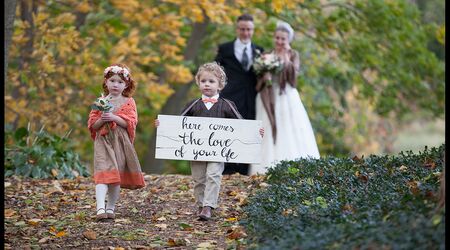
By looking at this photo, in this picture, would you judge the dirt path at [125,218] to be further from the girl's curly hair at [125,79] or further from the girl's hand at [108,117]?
the girl's curly hair at [125,79]

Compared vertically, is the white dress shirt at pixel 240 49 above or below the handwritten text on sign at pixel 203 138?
above

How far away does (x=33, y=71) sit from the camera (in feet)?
44.9

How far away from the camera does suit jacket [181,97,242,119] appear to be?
26.4 feet

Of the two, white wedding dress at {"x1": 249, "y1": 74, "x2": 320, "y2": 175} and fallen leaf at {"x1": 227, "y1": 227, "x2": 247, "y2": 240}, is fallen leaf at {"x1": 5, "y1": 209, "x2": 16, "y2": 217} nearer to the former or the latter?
fallen leaf at {"x1": 227, "y1": 227, "x2": 247, "y2": 240}

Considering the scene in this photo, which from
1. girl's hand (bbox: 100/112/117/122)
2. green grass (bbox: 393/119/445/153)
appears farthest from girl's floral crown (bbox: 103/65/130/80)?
green grass (bbox: 393/119/445/153)

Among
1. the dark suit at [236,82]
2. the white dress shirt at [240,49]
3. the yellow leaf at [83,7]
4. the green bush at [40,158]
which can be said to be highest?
the yellow leaf at [83,7]

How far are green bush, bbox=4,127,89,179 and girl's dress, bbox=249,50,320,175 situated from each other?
7.84 ft

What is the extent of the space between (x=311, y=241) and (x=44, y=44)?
31.2 feet

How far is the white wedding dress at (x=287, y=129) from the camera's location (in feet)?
40.2

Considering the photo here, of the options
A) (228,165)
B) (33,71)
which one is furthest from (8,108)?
(228,165)

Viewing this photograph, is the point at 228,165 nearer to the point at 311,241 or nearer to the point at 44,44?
the point at 44,44

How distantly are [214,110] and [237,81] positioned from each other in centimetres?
412

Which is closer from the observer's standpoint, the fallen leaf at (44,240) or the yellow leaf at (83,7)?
the fallen leaf at (44,240)

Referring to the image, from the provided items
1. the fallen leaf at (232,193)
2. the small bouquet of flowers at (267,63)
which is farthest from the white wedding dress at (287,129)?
the fallen leaf at (232,193)
